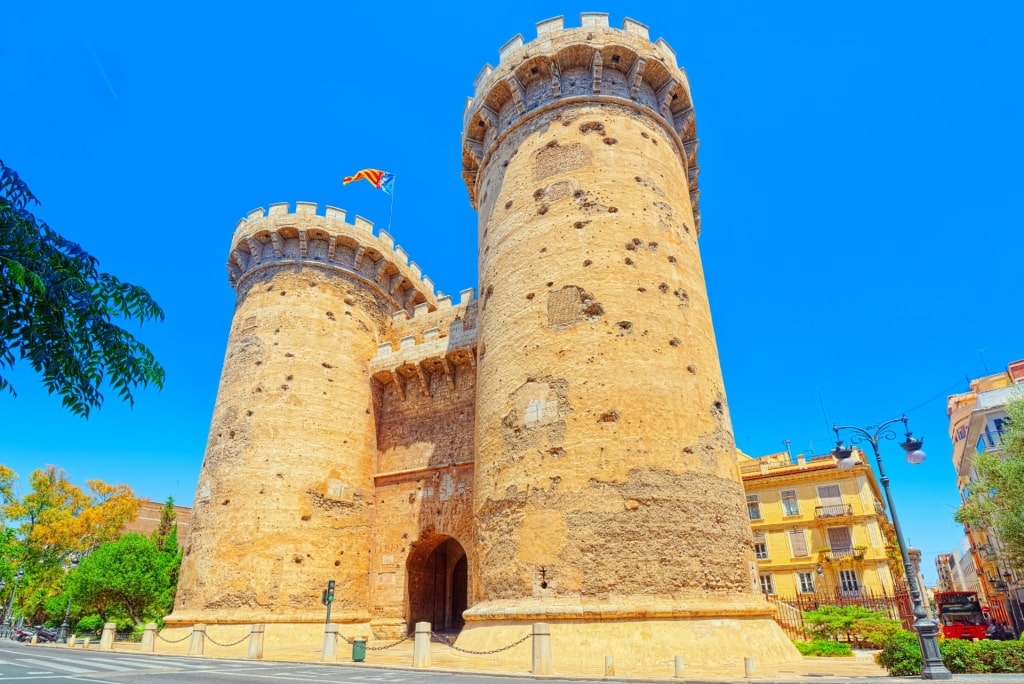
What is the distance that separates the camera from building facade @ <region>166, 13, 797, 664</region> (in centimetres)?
1159

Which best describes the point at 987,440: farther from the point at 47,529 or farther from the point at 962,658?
the point at 47,529

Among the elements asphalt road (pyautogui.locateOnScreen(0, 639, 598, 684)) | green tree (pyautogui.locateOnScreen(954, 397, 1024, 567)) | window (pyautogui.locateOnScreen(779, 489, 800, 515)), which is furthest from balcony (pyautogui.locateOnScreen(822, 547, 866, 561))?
asphalt road (pyautogui.locateOnScreen(0, 639, 598, 684))

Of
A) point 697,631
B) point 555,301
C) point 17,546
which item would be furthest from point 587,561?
point 17,546

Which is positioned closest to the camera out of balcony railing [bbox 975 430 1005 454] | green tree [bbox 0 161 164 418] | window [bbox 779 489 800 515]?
green tree [bbox 0 161 164 418]

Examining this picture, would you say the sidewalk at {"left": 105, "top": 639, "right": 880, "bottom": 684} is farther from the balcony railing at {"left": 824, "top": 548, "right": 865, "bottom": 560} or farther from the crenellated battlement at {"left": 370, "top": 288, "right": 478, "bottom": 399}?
the balcony railing at {"left": 824, "top": 548, "right": 865, "bottom": 560}

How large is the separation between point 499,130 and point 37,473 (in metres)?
32.3

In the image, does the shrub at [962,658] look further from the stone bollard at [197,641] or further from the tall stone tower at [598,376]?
the stone bollard at [197,641]

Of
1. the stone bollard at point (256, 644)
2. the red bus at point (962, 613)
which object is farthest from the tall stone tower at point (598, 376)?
the red bus at point (962, 613)

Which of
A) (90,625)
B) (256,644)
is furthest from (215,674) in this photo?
(90,625)

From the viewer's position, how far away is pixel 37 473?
3256 cm

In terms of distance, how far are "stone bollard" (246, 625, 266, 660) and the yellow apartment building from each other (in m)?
24.1

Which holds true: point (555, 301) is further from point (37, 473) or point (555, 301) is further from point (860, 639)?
point (37, 473)

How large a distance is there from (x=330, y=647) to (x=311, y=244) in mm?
14383

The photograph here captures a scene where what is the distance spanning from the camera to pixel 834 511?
101 feet
